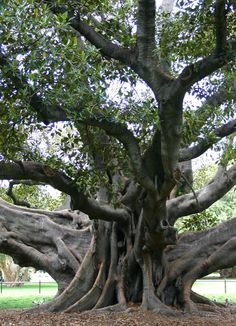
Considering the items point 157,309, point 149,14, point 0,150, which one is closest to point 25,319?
point 157,309

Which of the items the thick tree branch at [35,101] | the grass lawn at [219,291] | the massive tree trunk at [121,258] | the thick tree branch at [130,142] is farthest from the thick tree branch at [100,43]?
the grass lawn at [219,291]

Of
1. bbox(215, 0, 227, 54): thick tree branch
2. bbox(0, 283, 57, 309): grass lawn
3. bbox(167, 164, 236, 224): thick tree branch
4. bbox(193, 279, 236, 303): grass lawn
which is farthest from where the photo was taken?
bbox(193, 279, 236, 303): grass lawn

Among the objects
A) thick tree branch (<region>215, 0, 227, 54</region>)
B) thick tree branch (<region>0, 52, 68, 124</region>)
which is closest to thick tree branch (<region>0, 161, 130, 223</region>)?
thick tree branch (<region>0, 52, 68, 124</region>)

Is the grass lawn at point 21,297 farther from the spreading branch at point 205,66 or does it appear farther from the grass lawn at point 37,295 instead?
the spreading branch at point 205,66

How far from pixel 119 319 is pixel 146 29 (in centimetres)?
478

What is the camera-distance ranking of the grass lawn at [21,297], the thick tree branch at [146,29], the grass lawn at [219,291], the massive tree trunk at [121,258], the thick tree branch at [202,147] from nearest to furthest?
the thick tree branch at [146,29], the thick tree branch at [202,147], the massive tree trunk at [121,258], the grass lawn at [21,297], the grass lawn at [219,291]

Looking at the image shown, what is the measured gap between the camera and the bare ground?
8.52 m

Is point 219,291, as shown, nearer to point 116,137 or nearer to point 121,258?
point 121,258

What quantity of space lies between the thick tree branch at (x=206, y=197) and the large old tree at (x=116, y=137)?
0.07ft

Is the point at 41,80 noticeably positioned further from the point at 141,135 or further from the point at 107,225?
the point at 107,225

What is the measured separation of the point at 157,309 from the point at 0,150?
4.16 meters

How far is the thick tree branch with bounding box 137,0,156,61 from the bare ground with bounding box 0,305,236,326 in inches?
160

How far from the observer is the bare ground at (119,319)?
852 centimetres

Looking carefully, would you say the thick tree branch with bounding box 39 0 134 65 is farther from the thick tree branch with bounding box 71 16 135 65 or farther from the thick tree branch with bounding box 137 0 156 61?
the thick tree branch with bounding box 137 0 156 61
